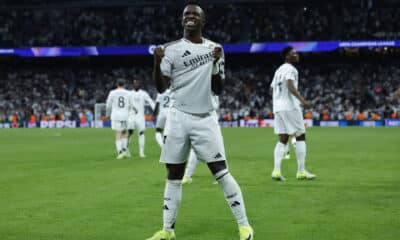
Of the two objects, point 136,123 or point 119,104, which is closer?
point 119,104

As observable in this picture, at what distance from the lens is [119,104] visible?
21.6m

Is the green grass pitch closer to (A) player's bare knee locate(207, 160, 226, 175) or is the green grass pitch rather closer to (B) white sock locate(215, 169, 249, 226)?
(B) white sock locate(215, 169, 249, 226)

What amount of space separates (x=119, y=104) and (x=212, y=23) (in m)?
36.7

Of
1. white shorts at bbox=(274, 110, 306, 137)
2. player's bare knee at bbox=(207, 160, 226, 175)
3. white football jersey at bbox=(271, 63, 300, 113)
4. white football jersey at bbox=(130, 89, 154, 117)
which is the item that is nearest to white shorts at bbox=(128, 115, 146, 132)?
white football jersey at bbox=(130, 89, 154, 117)

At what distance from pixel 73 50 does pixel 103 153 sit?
114ft

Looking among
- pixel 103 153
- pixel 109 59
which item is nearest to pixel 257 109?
pixel 109 59

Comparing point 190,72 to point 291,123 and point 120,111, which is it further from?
point 120,111

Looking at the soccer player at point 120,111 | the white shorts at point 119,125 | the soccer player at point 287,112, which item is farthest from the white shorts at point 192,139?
the white shorts at point 119,125

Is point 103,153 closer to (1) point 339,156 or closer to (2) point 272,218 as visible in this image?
(1) point 339,156

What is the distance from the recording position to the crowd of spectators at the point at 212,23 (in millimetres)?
54219

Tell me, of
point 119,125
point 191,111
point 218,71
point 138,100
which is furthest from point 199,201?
point 138,100

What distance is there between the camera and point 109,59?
6034cm

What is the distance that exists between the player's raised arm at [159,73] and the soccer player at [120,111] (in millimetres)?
13709

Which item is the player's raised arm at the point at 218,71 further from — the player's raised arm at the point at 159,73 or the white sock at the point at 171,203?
the white sock at the point at 171,203
